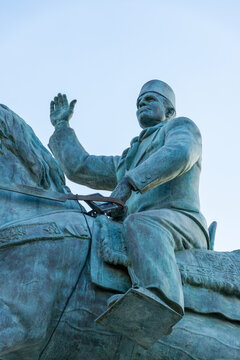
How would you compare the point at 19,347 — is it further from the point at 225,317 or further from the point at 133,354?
the point at 225,317

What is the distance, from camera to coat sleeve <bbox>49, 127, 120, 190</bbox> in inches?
311

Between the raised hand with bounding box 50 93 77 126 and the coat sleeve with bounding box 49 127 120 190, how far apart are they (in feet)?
0.43

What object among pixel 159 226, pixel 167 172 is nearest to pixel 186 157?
pixel 167 172

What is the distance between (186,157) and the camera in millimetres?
6316

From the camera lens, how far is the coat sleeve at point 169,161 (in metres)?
6.08

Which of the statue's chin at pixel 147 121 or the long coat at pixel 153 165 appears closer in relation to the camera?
the long coat at pixel 153 165

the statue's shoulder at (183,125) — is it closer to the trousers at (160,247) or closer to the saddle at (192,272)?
the trousers at (160,247)

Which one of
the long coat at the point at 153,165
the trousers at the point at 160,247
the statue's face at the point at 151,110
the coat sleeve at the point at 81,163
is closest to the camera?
the trousers at the point at 160,247

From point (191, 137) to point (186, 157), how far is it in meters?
0.39

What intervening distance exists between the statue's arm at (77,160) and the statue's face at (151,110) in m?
0.60

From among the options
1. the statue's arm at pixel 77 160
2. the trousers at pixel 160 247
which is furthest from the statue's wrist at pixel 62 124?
the trousers at pixel 160 247

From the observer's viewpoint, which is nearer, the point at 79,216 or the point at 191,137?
the point at 79,216

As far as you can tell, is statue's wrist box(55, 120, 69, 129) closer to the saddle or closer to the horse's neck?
the horse's neck

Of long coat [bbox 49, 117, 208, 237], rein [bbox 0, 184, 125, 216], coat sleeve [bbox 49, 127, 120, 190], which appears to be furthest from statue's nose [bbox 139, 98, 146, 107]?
rein [bbox 0, 184, 125, 216]
